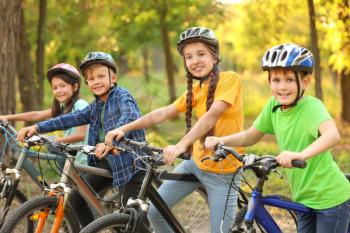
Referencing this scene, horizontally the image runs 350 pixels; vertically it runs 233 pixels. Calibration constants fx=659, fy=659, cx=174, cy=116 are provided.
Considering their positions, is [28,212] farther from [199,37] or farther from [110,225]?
[199,37]

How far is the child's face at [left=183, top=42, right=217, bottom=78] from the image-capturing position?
171 inches

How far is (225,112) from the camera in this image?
14.1ft

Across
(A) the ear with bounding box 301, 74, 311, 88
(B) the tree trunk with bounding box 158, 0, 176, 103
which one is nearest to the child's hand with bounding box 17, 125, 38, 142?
(A) the ear with bounding box 301, 74, 311, 88

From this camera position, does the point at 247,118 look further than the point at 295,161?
Yes

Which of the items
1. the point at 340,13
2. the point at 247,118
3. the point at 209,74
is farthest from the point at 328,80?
the point at 209,74

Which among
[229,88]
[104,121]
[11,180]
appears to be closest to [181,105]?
[229,88]

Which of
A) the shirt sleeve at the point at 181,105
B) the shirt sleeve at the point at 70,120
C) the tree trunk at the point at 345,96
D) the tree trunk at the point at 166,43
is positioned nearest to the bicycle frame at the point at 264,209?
the shirt sleeve at the point at 181,105

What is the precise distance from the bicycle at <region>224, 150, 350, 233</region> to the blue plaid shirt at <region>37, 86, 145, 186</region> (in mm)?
1157

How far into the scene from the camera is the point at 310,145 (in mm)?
3330

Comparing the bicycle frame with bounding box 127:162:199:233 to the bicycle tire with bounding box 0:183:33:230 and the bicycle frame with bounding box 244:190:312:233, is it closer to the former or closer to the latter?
the bicycle frame with bounding box 244:190:312:233

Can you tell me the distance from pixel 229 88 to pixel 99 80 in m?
1.13

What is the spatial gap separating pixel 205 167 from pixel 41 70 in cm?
755

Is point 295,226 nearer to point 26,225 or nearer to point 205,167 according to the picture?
point 205,167

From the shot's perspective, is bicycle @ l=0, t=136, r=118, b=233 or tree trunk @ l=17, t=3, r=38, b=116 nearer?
bicycle @ l=0, t=136, r=118, b=233
